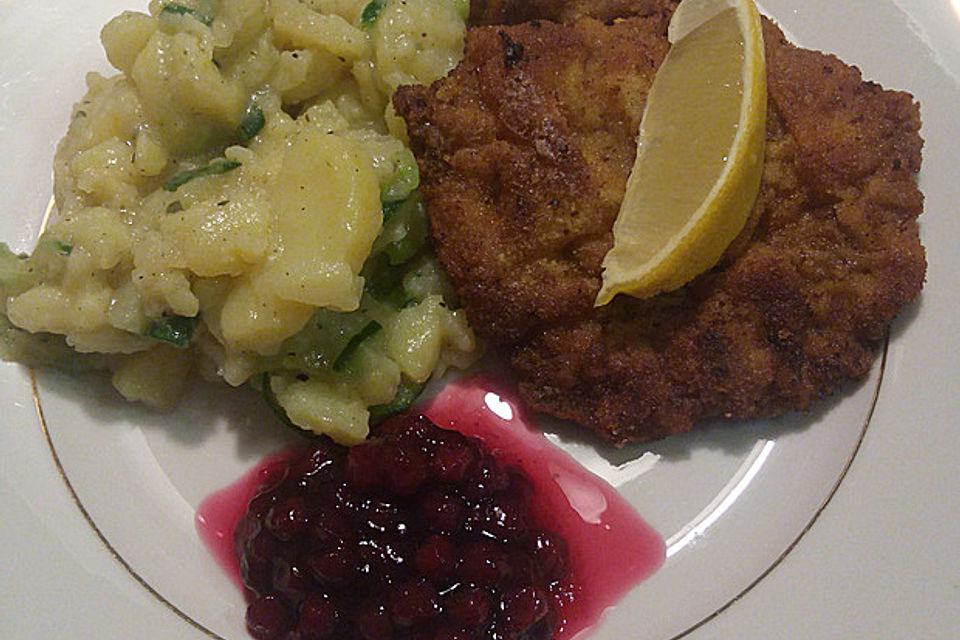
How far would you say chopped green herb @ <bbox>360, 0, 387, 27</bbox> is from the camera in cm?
304

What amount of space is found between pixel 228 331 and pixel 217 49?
3.43ft

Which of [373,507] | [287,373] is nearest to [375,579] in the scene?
[373,507]

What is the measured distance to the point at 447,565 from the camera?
2527 millimetres

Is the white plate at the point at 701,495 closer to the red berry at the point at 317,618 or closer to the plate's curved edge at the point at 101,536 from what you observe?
the plate's curved edge at the point at 101,536

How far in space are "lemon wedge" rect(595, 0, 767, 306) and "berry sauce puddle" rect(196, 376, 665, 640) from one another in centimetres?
69

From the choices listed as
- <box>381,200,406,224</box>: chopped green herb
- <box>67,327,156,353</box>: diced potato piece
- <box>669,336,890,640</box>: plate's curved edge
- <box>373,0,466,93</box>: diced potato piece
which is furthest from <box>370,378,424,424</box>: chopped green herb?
<box>669,336,890,640</box>: plate's curved edge

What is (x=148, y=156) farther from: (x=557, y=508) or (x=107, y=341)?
(x=557, y=508)

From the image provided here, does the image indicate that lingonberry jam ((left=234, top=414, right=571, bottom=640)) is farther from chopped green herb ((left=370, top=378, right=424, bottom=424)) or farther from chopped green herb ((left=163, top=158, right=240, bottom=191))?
chopped green herb ((left=163, top=158, right=240, bottom=191))

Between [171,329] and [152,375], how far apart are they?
0.33 metres

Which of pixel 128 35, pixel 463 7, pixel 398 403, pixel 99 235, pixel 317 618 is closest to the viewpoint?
pixel 317 618

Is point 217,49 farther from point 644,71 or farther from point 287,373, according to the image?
point 644,71

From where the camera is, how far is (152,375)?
2.99 meters

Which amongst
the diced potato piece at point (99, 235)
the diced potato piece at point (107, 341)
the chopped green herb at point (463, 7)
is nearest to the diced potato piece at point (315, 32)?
the chopped green herb at point (463, 7)

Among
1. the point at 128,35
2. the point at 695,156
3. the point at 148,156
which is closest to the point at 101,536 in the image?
the point at 148,156
